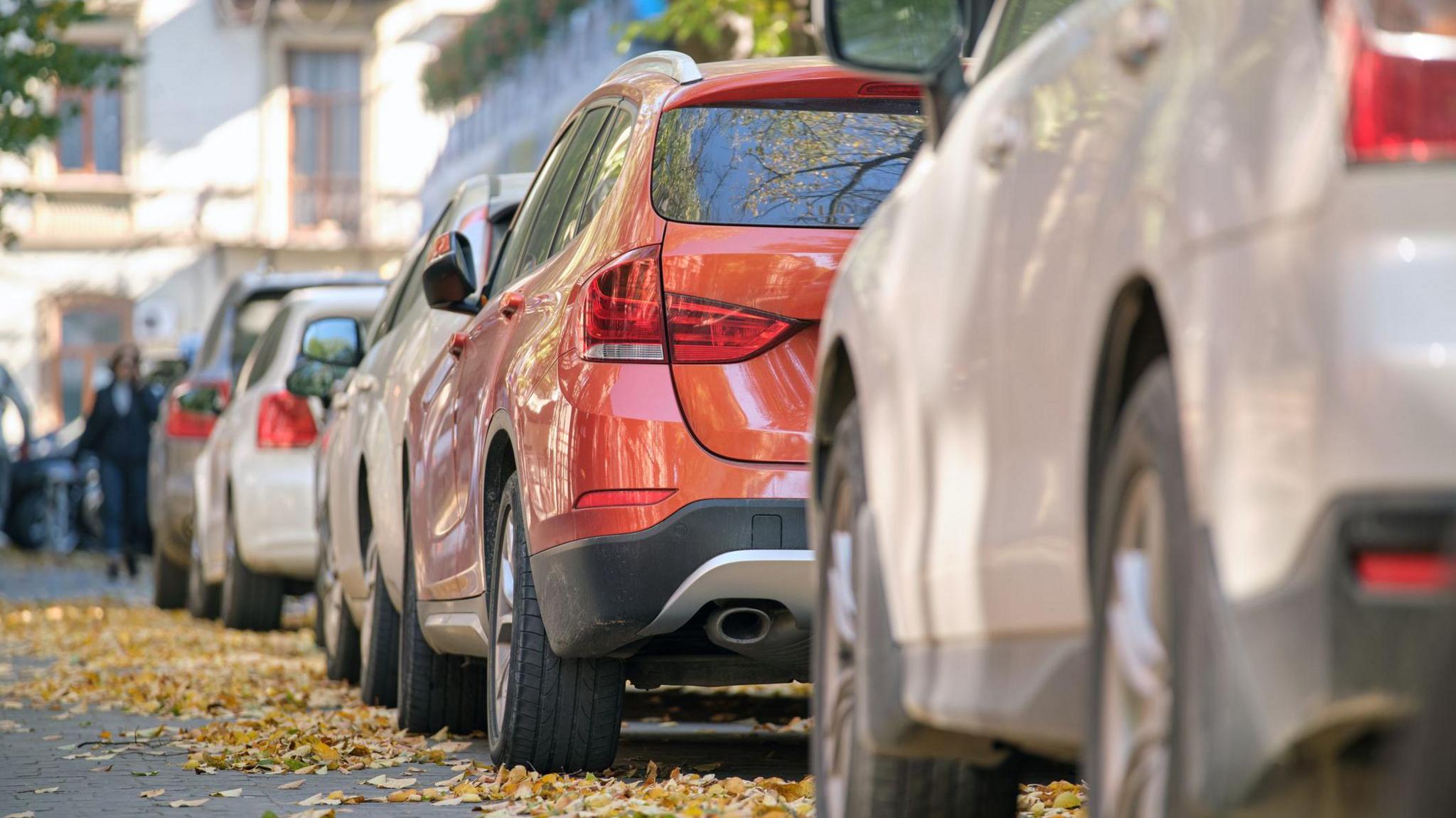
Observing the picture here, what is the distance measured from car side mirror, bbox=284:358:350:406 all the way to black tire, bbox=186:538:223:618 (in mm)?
3874

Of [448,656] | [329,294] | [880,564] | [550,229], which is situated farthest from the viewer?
[329,294]

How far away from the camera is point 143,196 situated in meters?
46.8

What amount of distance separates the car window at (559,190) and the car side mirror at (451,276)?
0.20m

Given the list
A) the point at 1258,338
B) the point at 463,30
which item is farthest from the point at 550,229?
the point at 463,30

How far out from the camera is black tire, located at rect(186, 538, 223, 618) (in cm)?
1622

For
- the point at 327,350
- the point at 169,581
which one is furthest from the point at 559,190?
the point at 169,581

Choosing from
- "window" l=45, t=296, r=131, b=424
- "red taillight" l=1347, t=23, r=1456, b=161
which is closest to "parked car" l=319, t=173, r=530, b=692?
"red taillight" l=1347, t=23, r=1456, b=161

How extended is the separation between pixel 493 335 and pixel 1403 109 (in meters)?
4.78

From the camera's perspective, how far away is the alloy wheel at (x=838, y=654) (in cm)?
464

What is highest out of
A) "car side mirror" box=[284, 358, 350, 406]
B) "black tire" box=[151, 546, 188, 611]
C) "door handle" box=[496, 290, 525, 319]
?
"door handle" box=[496, 290, 525, 319]

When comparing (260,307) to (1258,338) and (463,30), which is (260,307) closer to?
(1258,338)

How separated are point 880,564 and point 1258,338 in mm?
1764

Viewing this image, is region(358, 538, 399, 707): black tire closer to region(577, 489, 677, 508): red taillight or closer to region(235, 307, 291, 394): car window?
region(577, 489, 677, 508): red taillight

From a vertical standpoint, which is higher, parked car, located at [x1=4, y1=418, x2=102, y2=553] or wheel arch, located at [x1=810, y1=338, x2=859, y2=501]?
wheel arch, located at [x1=810, y1=338, x2=859, y2=501]
